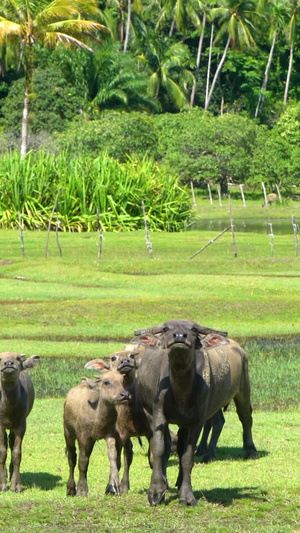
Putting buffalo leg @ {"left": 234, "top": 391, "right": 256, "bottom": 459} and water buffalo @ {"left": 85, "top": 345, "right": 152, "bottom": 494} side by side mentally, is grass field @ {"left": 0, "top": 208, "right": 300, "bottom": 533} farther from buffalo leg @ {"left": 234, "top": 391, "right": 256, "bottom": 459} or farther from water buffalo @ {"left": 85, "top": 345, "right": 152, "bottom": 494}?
water buffalo @ {"left": 85, "top": 345, "right": 152, "bottom": 494}

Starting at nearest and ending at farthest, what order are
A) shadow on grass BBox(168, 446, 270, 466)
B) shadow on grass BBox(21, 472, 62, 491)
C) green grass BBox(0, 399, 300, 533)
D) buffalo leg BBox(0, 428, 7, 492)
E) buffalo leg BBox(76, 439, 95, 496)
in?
green grass BBox(0, 399, 300, 533)
buffalo leg BBox(76, 439, 95, 496)
buffalo leg BBox(0, 428, 7, 492)
shadow on grass BBox(21, 472, 62, 491)
shadow on grass BBox(168, 446, 270, 466)

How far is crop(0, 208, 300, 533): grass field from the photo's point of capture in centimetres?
941

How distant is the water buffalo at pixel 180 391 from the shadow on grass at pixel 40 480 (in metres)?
1.70

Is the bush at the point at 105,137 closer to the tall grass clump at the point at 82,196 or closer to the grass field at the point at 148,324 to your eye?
the tall grass clump at the point at 82,196

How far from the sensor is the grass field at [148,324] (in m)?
9.41

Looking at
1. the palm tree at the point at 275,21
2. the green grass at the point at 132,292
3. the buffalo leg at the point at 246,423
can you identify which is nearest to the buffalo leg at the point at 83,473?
the buffalo leg at the point at 246,423

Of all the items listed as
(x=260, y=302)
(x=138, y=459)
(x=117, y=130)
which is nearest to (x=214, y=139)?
(x=117, y=130)

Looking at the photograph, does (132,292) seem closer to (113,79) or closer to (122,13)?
(113,79)

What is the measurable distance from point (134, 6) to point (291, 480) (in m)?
71.3

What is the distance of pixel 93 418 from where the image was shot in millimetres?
10711

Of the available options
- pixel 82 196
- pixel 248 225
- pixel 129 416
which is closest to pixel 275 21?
pixel 248 225

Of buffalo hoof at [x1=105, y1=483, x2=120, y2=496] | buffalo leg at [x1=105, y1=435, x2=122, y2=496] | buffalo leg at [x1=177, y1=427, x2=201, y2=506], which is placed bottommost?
buffalo hoof at [x1=105, y1=483, x2=120, y2=496]

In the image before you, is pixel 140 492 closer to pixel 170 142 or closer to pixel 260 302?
pixel 260 302

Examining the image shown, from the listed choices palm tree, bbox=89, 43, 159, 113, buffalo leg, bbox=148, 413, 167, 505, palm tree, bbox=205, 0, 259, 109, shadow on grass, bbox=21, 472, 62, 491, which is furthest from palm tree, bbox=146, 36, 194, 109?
buffalo leg, bbox=148, 413, 167, 505
